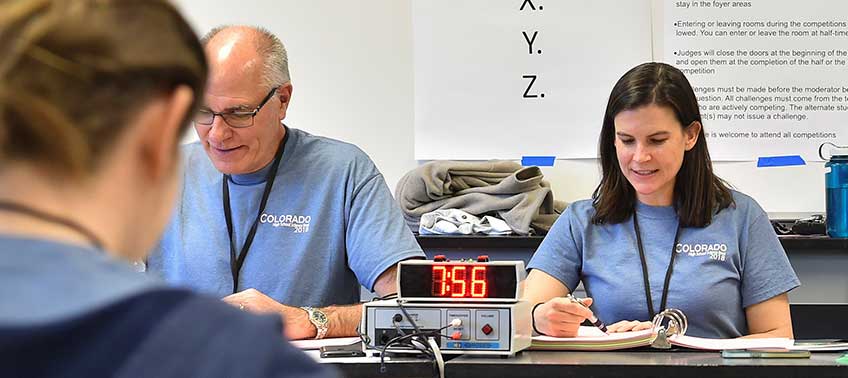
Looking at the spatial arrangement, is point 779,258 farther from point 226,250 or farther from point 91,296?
point 91,296

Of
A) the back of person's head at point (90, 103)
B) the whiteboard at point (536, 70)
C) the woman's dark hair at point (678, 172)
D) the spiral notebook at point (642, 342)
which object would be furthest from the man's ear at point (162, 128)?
the whiteboard at point (536, 70)

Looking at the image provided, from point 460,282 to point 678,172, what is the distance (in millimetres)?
872

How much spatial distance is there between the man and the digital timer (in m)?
0.28

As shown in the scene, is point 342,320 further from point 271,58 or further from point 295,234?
point 271,58

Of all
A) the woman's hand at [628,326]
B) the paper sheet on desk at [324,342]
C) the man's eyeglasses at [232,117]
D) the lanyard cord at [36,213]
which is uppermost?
the man's eyeglasses at [232,117]

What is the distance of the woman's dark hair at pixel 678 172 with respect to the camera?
8.84ft

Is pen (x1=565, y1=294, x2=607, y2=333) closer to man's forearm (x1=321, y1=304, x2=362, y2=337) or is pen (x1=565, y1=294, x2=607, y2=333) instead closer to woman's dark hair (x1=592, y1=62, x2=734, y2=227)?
woman's dark hair (x1=592, y1=62, x2=734, y2=227)

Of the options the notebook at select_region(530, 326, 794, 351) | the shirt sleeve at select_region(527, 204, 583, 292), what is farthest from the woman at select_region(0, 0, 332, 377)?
the shirt sleeve at select_region(527, 204, 583, 292)

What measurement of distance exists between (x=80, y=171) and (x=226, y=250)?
192 centimetres

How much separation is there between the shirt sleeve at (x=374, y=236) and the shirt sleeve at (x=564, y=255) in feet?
1.32

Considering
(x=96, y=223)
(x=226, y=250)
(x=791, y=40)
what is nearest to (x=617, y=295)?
(x=226, y=250)

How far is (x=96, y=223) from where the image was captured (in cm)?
64

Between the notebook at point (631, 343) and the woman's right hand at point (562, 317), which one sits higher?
the woman's right hand at point (562, 317)

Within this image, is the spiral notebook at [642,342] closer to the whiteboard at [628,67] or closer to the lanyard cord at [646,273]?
the lanyard cord at [646,273]
